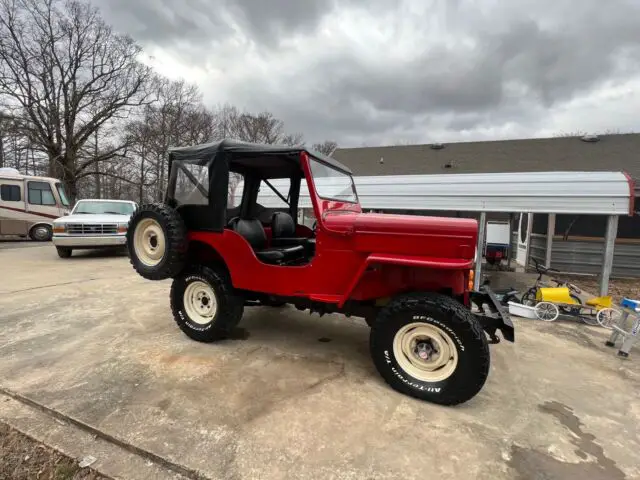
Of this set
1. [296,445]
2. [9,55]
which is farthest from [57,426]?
[9,55]

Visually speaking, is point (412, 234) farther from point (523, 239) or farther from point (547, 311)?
point (523, 239)

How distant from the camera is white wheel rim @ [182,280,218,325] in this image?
3.71 meters

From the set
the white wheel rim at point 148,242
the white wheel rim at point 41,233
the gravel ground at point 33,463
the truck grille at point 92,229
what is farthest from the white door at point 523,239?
the white wheel rim at point 41,233

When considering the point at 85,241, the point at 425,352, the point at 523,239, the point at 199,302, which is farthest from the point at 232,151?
the point at 523,239

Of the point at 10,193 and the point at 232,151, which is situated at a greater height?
the point at 232,151

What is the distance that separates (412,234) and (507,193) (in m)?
3.74

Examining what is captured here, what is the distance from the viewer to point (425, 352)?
2.71 meters

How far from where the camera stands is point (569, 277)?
29.9 feet

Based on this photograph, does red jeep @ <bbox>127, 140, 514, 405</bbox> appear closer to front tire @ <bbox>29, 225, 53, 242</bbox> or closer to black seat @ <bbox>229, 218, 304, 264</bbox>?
black seat @ <bbox>229, 218, 304, 264</bbox>

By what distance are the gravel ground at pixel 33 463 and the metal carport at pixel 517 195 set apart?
3025 mm

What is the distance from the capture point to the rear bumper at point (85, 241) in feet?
29.4

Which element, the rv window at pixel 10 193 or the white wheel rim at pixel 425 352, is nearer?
the white wheel rim at pixel 425 352

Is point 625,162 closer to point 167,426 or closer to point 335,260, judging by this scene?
point 335,260

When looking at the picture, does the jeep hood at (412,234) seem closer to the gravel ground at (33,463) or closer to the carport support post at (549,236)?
the gravel ground at (33,463)
